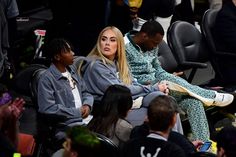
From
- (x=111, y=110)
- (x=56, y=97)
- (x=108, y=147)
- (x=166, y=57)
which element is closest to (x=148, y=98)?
(x=56, y=97)

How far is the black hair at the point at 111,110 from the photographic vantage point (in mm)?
5559

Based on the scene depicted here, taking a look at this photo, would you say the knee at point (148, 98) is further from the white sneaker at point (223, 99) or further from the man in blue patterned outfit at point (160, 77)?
the white sneaker at point (223, 99)

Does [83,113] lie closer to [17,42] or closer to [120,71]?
[120,71]

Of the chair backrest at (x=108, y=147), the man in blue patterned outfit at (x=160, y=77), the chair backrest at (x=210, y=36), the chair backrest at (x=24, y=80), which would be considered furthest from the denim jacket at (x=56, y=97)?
the chair backrest at (x=210, y=36)

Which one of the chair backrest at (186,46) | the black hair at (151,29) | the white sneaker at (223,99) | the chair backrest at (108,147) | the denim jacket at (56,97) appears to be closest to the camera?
the chair backrest at (108,147)

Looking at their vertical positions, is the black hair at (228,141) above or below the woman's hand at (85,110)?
above

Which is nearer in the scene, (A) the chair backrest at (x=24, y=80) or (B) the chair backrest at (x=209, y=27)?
(A) the chair backrest at (x=24, y=80)

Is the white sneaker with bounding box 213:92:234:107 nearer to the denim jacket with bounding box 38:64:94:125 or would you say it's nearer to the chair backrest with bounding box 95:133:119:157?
the denim jacket with bounding box 38:64:94:125

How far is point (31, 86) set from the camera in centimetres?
619

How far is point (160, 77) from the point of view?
7.20 meters

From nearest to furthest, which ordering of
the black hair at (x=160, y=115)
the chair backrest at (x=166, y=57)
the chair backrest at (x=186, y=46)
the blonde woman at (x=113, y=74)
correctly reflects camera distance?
1. the black hair at (x=160, y=115)
2. the blonde woman at (x=113, y=74)
3. the chair backrest at (x=166, y=57)
4. the chair backrest at (x=186, y=46)

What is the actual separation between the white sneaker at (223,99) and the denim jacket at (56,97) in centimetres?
149

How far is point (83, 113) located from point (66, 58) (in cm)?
48

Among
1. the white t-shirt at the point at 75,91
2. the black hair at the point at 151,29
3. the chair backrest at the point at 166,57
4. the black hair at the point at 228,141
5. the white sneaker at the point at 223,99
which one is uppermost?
the black hair at the point at 151,29
